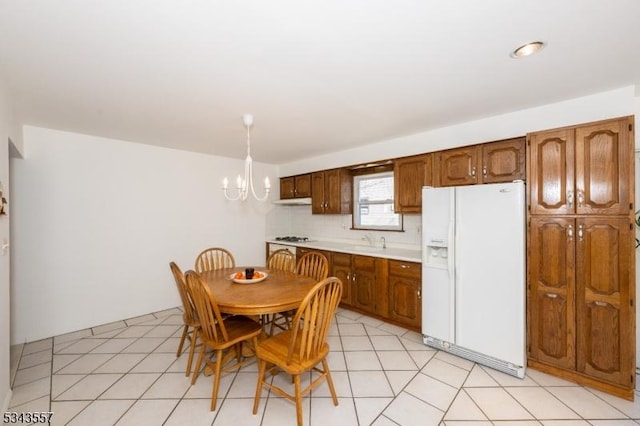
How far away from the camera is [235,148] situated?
3936 mm

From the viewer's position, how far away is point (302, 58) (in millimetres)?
1710

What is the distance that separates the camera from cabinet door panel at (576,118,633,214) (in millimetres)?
1931

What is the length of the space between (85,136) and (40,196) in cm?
82

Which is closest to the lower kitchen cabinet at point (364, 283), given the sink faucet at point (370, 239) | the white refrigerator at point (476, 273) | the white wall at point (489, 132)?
the sink faucet at point (370, 239)

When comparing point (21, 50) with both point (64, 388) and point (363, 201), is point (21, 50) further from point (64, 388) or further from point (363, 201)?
point (363, 201)

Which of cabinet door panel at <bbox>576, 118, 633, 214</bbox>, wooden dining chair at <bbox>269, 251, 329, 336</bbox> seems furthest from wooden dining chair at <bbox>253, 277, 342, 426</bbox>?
cabinet door panel at <bbox>576, 118, 633, 214</bbox>

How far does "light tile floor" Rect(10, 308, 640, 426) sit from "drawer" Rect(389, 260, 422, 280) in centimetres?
71

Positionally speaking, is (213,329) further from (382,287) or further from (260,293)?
(382,287)

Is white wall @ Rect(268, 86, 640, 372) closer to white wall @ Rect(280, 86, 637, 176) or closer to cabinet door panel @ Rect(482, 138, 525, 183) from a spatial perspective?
white wall @ Rect(280, 86, 637, 176)

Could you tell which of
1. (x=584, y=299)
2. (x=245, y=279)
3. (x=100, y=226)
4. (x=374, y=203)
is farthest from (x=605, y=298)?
(x=100, y=226)

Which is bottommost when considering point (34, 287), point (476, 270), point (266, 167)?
point (34, 287)

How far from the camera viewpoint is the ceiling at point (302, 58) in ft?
4.34

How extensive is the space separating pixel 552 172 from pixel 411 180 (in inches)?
51.0

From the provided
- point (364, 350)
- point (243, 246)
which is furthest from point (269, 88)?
point (243, 246)
